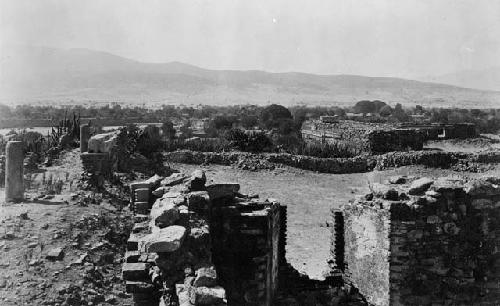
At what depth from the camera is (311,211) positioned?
19.2 m

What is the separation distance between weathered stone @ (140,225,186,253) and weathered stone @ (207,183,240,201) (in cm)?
230

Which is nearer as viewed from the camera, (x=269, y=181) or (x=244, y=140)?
(x=269, y=181)

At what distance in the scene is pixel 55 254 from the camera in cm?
917

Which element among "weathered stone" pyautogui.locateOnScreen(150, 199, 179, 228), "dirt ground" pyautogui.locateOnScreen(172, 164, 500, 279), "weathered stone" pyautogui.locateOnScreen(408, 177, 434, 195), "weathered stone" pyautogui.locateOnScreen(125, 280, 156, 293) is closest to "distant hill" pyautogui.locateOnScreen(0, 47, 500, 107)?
"dirt ground" pyautogui.locateOnScreen(172, 164, 500, 279)

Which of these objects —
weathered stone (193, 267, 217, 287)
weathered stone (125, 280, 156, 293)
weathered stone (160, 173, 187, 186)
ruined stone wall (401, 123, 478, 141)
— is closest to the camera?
weathered stone (193, 267, 217, 287)

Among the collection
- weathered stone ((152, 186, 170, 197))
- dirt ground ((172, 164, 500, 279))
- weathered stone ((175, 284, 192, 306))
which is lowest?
dirt ground ((172, 164, 500, 279))

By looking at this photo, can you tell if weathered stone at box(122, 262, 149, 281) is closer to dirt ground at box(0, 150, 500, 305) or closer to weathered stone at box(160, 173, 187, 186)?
dirt ground at box(0, 150, 500, 305)

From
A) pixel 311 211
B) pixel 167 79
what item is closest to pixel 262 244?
pixel 311 211

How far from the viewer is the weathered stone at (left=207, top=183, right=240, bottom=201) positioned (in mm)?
8203

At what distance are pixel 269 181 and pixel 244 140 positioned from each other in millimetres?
5516

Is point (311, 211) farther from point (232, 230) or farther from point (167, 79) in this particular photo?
point (167, 79)

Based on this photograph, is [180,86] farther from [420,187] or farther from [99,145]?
[420,187]

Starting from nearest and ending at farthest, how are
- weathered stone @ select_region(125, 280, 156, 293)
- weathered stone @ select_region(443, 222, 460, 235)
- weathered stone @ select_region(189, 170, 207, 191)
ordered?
weathered stone @ select_region(125, 280, 156, 293)
weathered stone @ select_region(189, 170, 207, 191)
weathered stone @ select_region(443, 222, 460, 235)

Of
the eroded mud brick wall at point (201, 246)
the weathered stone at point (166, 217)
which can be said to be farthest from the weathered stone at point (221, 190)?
the weathered stone at point (166, 217)
